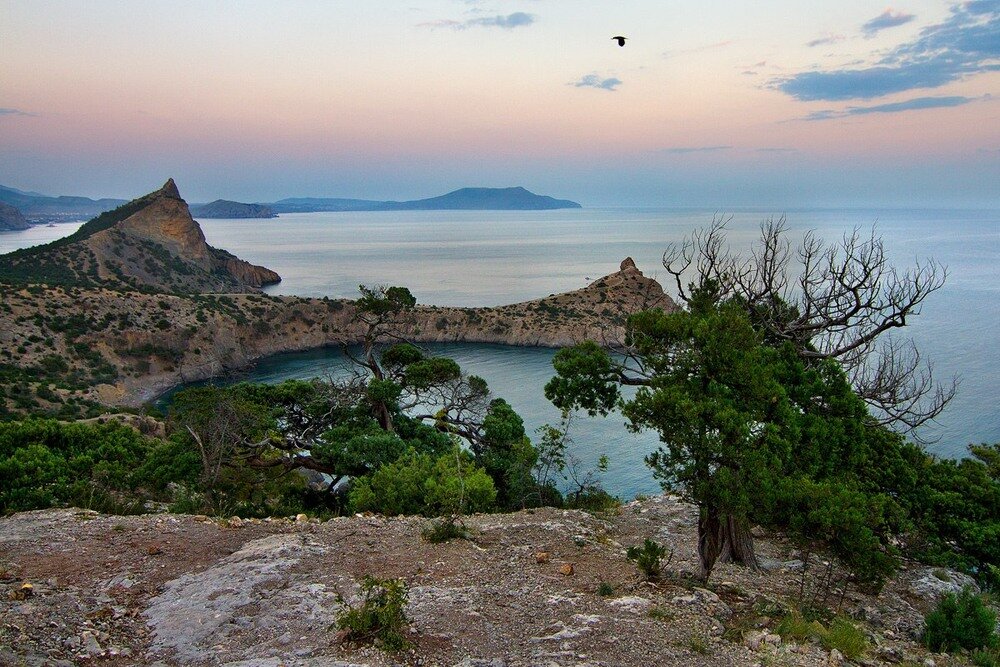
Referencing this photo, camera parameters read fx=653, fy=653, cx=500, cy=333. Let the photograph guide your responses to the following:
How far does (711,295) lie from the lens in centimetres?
1262

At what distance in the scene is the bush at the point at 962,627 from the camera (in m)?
8.16

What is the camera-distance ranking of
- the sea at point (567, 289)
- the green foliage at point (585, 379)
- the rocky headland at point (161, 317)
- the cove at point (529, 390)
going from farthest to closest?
1. the rocky headland at point (161, 317)
2. the sea at point (567, 289)
3. the cove at point (529, 390)
4. the green foliage at point (585, 379)

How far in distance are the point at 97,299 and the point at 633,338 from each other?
56076 mm

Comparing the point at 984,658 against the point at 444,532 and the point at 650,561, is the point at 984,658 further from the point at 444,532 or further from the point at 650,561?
the point at 444,532

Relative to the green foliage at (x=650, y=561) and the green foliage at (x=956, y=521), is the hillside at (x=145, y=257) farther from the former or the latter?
the green foliage at (x=956, y=521)

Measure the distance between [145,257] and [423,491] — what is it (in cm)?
8411

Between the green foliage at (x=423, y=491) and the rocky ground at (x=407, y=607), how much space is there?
203 centimetres

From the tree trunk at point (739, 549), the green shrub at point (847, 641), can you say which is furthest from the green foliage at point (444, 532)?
the green shrub at point (847, 641)

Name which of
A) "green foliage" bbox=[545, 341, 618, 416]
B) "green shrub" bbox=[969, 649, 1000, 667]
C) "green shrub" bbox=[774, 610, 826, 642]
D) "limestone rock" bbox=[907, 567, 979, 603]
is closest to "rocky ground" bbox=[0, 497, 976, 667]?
"limestone rock" bbox=[907, 567, 979, 603]

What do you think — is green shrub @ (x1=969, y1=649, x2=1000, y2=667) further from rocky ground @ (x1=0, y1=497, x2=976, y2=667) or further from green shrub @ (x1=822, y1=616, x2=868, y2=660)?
green shrub @ (x1=822, y1=616, x2=868, y2=660)

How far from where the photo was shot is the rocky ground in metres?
6.96

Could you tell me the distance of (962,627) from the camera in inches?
323

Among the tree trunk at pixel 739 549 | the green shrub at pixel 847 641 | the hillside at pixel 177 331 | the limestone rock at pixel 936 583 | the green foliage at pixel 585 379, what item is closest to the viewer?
the green shrub at pixel 847 641

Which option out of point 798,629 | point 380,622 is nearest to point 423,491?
point 380,622
